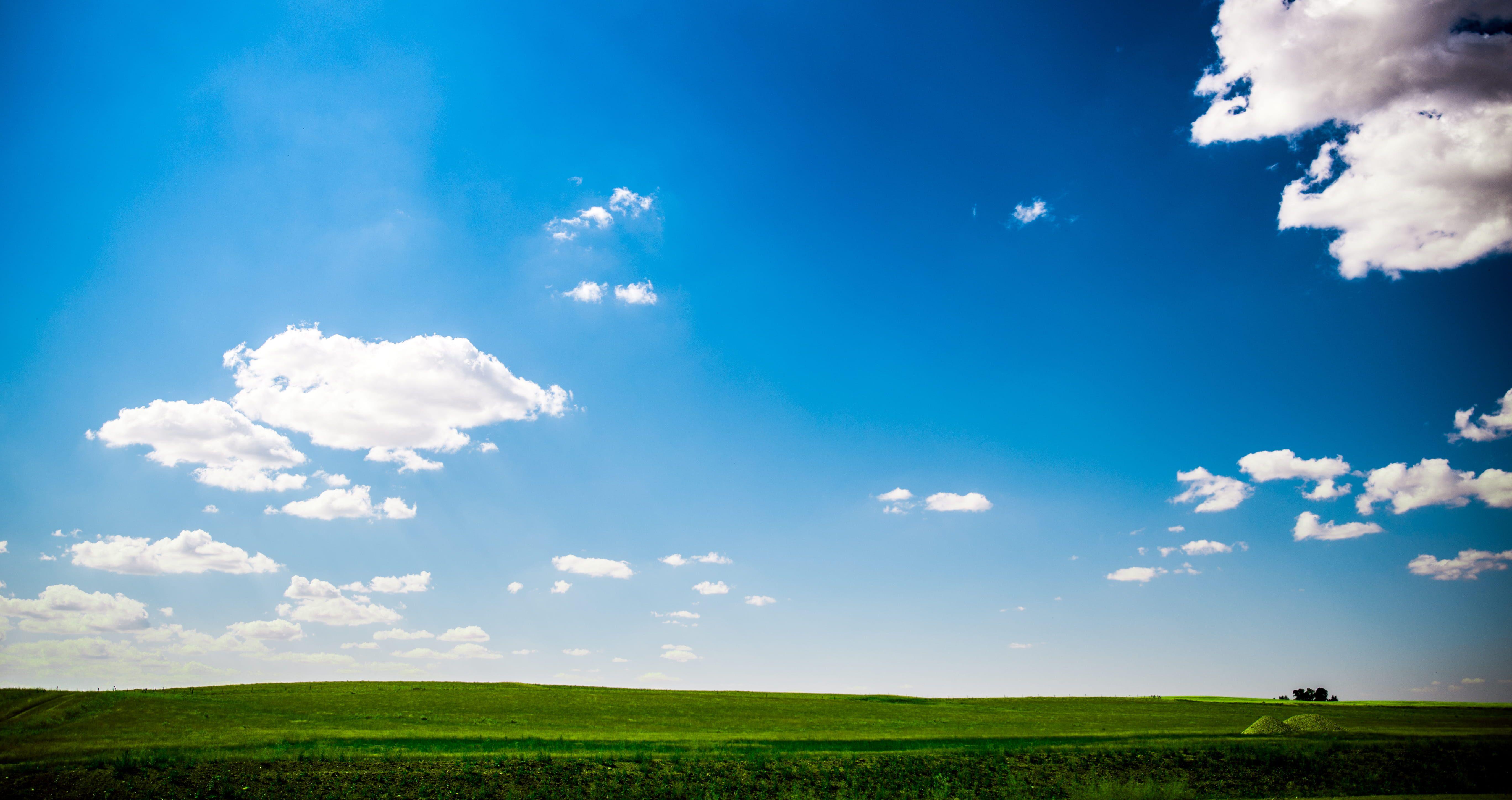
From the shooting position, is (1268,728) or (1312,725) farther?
(1312,725)

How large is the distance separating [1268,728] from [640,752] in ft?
122

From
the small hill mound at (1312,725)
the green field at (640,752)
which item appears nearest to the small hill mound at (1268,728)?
the small hill mound at (1312,725)

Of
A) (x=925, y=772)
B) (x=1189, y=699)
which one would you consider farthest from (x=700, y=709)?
(x=1189, y=699)

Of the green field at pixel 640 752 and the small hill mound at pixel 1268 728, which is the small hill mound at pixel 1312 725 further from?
the green field at pixel 640 752

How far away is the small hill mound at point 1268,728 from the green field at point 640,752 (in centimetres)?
166

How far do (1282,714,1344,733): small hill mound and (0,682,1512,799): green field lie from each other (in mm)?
1098

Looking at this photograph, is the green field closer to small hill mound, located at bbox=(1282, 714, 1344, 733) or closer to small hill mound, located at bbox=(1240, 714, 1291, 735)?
small hill mound, located at bbox=(1282, 714, 1344, 733)

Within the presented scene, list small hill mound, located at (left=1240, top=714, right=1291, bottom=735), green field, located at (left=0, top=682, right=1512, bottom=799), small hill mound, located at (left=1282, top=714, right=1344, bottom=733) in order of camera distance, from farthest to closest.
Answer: small hill mound, located at (left=1282, top=714, right=1344, bottom=733) < small hill mound, located at (left=1240, top=714, right=1291, bottom=735) < green field, located at (left=0, top=682, right=1512, bottom=799)

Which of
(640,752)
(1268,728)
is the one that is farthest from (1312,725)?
(640,752)

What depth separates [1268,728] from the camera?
41.4 metres

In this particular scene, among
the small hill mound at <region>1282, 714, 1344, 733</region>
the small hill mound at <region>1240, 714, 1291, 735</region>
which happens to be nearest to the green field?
the small hill mound at <region>1282, 714, 1344, 733</region>

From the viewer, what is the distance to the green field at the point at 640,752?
86.8ft

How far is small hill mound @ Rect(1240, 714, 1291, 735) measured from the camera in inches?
1620

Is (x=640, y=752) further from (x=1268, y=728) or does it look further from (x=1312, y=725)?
(x=1312, y=725)
